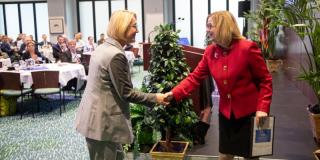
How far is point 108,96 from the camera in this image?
239 centimetres

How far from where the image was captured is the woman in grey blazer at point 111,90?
236 centimetres

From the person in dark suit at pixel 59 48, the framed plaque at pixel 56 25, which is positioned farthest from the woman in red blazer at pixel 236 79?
the framed plaque at pixel 56 25

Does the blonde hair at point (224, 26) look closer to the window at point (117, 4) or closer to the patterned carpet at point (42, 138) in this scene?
the patterned carpet at point (42, 138)

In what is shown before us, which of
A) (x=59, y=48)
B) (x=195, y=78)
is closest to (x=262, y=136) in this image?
(x=195, y=78)

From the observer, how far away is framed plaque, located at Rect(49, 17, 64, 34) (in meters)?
15.0

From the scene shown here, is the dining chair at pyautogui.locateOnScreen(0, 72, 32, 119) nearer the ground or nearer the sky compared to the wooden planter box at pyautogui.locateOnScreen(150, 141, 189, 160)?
nearer the sky

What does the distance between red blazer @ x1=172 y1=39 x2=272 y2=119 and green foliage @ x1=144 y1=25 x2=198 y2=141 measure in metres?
0.80

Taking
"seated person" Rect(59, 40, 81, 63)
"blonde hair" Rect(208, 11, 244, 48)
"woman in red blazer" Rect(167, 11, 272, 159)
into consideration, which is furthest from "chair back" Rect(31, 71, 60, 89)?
"blonde hair" Rect(208, 11, 244, 48)

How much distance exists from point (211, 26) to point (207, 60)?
12.7 inches

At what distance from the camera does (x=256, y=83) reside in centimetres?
254

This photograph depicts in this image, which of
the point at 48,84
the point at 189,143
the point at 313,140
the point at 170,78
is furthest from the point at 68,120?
the point at 313,140

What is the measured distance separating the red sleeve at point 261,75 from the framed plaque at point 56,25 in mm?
13475

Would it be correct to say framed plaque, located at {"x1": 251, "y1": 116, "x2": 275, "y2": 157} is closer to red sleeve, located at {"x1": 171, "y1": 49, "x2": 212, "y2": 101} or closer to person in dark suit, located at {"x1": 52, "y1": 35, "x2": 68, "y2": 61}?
red sleeve, located at {"x1": 171, "y1": 49, "x2": 212, "y2": 101}

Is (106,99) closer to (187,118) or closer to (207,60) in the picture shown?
(207,60)
